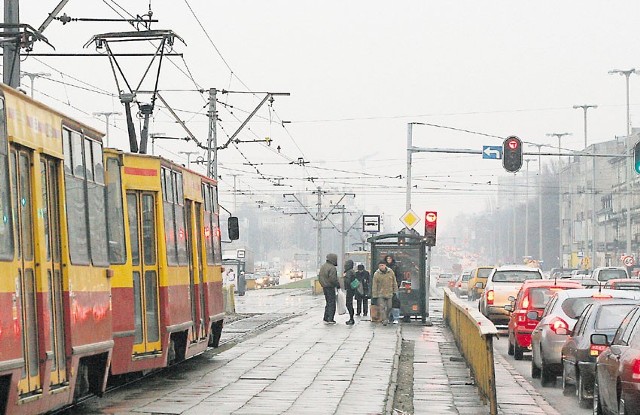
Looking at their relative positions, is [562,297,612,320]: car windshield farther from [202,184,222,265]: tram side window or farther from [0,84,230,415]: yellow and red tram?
[202,184,222,265]: tram side window

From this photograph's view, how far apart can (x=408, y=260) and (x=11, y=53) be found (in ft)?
62.7


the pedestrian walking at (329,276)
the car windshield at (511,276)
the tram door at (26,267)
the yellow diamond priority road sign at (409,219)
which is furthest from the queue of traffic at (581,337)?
the tram door at (26,267)

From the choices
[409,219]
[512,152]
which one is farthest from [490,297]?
[512,152]

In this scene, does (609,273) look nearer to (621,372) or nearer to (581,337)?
(581,337)

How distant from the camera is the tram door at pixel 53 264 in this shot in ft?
41.5

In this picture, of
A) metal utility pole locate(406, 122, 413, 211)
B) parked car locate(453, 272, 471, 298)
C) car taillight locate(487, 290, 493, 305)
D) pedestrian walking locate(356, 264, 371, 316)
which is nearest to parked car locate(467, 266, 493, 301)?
parked car locate(453, 272, 471, 298)

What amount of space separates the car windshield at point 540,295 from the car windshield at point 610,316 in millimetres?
8447

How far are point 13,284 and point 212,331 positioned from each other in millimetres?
13871

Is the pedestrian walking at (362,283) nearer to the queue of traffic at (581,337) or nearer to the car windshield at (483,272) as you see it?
the queue of traffic at (581,337)

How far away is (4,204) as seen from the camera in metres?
11.2

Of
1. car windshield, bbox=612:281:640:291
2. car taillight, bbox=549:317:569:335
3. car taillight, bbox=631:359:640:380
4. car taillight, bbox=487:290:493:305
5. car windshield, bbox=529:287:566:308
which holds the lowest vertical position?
car windshield, bbox=612:281:640:291

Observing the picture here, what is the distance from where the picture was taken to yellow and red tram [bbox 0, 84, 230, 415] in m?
11.5

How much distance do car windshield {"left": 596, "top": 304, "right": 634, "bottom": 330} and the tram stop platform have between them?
1.23 meters

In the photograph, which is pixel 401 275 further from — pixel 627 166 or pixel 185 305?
pixel 627 166
